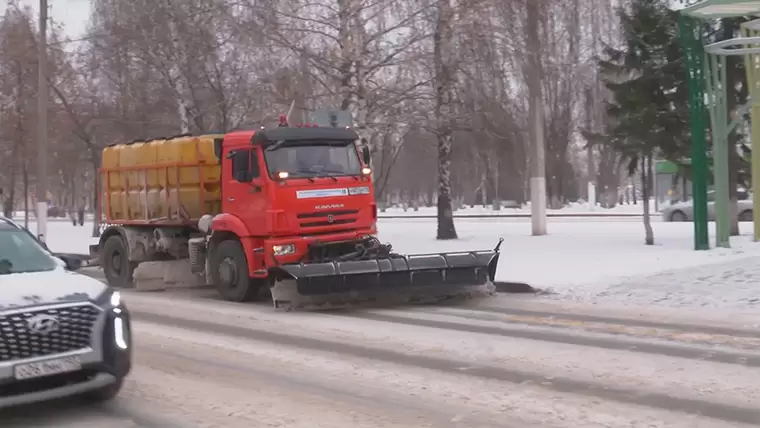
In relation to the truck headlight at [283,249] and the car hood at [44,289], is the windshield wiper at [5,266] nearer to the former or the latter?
the car hood at [44,289]

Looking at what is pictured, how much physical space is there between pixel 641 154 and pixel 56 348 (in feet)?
60.3

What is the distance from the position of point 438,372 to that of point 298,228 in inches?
213

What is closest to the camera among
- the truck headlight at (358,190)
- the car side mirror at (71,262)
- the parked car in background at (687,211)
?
the car side mirror at (71,262)

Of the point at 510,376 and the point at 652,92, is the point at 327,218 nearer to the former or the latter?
the point at 510,376

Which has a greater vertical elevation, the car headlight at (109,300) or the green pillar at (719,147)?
the green pillar at (719,147)

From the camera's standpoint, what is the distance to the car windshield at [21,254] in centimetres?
738

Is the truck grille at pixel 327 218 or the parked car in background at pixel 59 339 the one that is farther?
the truck grille at pixel 327 218

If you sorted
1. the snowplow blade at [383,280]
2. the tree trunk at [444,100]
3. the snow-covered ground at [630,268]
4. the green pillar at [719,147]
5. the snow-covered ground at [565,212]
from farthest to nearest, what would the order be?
the snow-covered ground at [565,212], the tree trunk at [444,100], the green pillar at [719,147], the snow-covered ground at [630,268], the snowplow blade at [383,280]

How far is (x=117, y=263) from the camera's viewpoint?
17.3 meters

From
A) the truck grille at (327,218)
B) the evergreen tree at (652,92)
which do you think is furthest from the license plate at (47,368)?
the evergreen tree at (652,92)

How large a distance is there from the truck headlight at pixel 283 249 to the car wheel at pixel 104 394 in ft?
18.9

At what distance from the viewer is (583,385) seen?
7477 millimetres

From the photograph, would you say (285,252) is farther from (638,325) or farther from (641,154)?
(641,154)

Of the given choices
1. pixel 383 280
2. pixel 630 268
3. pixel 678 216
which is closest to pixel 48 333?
pixel 383 280
